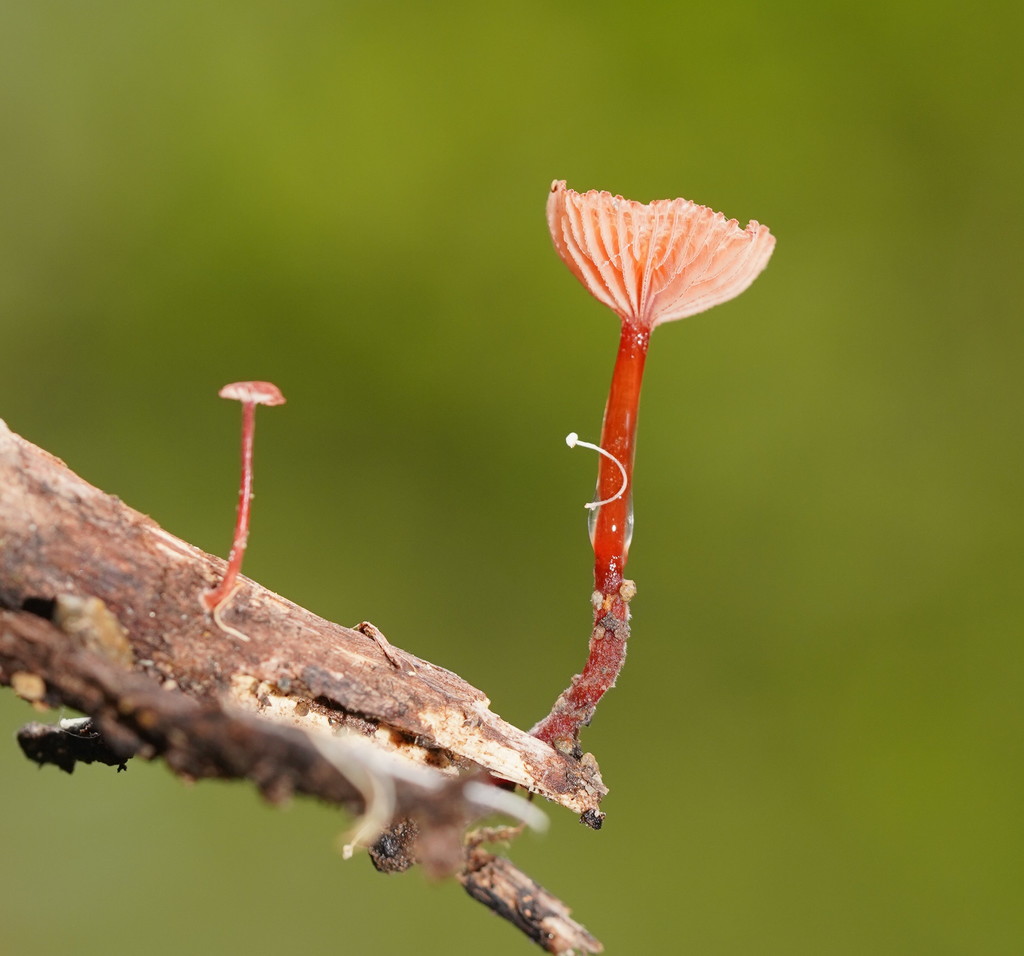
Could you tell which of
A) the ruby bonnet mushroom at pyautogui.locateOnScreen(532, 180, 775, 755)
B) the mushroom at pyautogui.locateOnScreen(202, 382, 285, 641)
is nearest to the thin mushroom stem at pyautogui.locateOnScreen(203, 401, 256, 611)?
the mushroom at pyautogui.locateOnScreen(202, 382, 285, 641)

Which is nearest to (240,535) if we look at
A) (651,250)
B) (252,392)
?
(252,392)

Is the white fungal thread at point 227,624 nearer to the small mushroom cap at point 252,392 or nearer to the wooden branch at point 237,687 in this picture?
the wooden branch at point 237,687

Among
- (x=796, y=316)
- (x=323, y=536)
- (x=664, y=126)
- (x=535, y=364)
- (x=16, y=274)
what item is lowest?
(x=323, y=536)

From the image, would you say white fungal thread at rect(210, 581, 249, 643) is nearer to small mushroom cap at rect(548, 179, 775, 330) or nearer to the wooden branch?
the wooden branch

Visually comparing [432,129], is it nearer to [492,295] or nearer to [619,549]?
[492,295]

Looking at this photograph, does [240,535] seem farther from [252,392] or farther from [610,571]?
[610,571]

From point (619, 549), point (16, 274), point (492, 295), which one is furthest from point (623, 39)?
point (619, 549)

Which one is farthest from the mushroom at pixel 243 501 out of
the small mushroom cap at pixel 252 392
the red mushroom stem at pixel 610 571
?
the red mushroom stem at pixel 610 571
